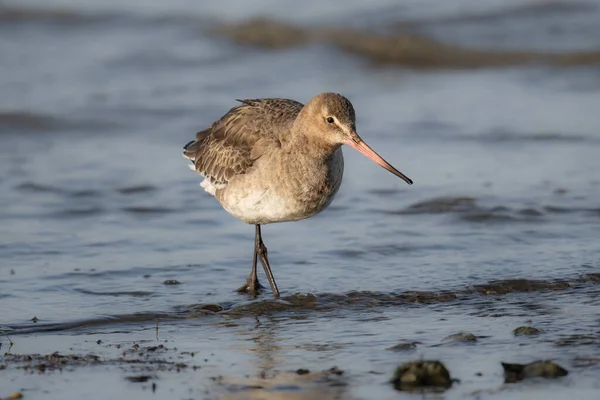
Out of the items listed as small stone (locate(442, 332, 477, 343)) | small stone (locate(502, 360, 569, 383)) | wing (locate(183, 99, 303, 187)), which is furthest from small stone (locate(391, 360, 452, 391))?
wing (locate(183, 99, 303, 187))

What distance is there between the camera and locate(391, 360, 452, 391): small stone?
19.1 feet

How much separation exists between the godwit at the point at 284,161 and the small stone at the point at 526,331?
1.47 meters

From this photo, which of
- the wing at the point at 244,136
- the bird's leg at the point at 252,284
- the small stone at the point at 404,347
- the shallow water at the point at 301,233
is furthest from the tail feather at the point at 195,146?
the small stone at the point at 404,347

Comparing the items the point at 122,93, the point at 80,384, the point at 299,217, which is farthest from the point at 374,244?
the point at 122,93

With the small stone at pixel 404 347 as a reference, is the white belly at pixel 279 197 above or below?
above

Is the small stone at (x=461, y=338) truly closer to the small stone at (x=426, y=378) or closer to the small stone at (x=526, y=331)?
the small stone at (x=526, y=331)

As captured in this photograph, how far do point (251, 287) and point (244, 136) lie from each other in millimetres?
1187

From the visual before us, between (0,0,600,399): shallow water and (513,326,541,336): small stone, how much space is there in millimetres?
58

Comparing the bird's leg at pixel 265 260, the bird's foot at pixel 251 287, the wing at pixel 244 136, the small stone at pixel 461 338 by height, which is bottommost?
the small stone at pixel 461 338

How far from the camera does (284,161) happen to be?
796 cm

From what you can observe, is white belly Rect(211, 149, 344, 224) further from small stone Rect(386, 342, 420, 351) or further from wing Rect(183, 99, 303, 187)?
small stone Rect(386, 342, 420, 351)

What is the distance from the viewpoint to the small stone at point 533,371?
5.89 meters

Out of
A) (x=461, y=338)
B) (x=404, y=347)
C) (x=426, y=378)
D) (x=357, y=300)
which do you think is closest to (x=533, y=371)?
(x=426, y=378)

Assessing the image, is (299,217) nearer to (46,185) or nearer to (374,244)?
(374,244)
